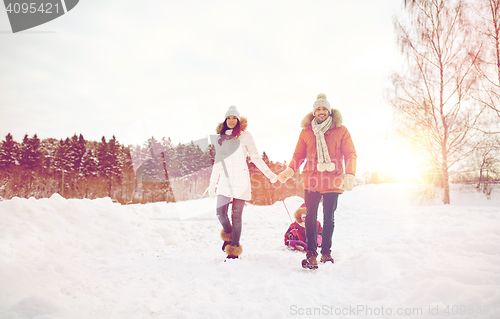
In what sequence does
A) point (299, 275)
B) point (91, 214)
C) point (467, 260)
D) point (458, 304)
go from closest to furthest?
point (458, 304) → point (467, 260) → point (299, 275) → point (91, 214)

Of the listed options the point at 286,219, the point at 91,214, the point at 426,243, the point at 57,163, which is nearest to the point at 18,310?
the point at 91,214

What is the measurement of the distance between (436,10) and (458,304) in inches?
658

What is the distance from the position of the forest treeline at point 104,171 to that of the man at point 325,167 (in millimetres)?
25306

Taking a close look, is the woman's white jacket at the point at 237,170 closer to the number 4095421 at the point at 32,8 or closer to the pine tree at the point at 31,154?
the number 4095421 at the point at 32,8

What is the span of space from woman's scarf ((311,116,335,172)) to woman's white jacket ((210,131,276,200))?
2.73 ft

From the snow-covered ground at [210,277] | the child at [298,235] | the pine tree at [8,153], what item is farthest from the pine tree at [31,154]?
the child at [298,235]

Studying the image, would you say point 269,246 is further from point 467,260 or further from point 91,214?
point 91,214

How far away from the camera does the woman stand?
387cm

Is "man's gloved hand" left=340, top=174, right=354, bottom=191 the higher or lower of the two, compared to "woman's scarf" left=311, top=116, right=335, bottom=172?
lower

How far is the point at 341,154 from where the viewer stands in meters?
3.55

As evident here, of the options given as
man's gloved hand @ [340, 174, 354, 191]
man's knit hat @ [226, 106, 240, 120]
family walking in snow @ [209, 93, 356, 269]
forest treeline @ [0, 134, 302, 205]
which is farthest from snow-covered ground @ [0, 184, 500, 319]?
forest treeline @ [0, 134, 302, 205]

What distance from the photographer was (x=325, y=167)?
3.40 meters

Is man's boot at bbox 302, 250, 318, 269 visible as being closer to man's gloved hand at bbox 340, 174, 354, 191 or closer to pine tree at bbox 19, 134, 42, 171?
man's gloved hand at bbox 340, 174, 354, 191

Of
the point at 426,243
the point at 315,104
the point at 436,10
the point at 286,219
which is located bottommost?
the point at 286,219
